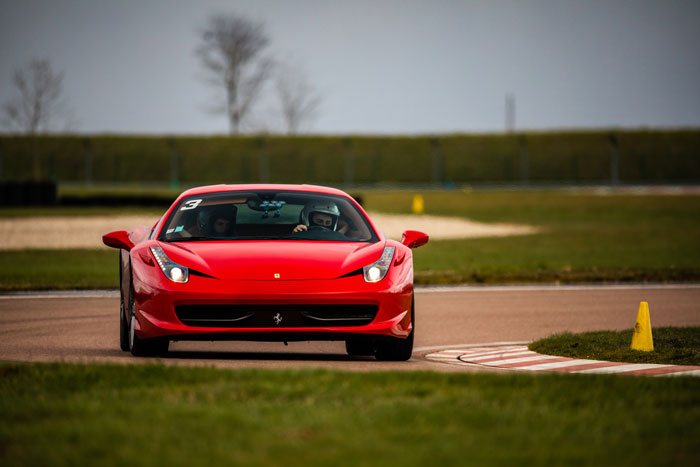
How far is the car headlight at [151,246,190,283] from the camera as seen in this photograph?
328 inches

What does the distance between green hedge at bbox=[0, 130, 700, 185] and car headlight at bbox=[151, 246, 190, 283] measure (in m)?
54.6

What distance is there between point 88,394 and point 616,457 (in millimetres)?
2800

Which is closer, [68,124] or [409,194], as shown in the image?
[409,194]

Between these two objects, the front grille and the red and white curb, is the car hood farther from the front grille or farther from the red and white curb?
the red and white curb

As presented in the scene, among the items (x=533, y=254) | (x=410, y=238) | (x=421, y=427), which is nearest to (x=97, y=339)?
(x=410, y=238)

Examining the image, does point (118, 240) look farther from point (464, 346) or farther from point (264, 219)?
point (464, 346)

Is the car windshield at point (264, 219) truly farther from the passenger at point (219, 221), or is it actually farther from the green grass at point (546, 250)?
the green grass at point (546, 250)

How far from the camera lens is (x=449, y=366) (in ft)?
29.3

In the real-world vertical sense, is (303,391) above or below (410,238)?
below

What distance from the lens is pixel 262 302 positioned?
8.18m

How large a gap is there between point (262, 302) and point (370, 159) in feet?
197

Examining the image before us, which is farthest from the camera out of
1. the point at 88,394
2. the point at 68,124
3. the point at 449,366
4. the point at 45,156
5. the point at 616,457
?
the point at 68,124

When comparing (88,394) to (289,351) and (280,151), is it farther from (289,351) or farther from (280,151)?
(280,151)

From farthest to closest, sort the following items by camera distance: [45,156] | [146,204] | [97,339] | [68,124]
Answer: [68,124]
[45,156]
[146,204]
[97,339]
